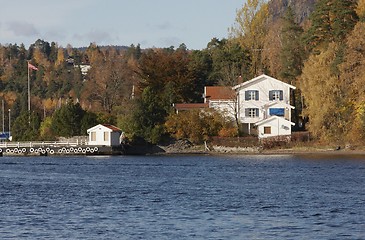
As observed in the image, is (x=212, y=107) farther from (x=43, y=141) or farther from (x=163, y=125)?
(x=43, y=141)

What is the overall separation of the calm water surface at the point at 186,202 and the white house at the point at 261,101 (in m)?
22.3

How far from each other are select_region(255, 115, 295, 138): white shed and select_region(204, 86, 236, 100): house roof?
222 inches

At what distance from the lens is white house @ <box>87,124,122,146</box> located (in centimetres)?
8375

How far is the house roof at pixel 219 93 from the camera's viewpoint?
3472 inches

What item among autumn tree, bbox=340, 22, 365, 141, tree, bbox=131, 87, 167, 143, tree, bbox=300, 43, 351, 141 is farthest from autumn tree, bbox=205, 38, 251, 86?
autumn tree, bbox=340, 22, 365, 141

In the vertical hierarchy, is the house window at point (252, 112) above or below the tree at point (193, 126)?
above

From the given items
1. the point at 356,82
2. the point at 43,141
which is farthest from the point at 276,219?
the point at 43,141

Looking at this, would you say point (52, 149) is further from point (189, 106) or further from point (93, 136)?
point (189, 106)

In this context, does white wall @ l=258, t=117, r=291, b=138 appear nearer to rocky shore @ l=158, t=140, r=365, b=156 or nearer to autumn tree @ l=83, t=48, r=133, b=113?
rocky shore @ l=158, t=140, r=365, b=156

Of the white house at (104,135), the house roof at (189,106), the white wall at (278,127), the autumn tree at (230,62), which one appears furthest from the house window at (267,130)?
the white house at (104,135)

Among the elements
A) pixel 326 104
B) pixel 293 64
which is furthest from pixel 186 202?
pixel 293 64

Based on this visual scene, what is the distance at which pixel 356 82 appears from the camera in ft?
251

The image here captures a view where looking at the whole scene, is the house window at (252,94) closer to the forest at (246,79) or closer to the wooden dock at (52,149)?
the forest at (246,79)

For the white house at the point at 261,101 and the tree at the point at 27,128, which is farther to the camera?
the tree at the point at 27,128
